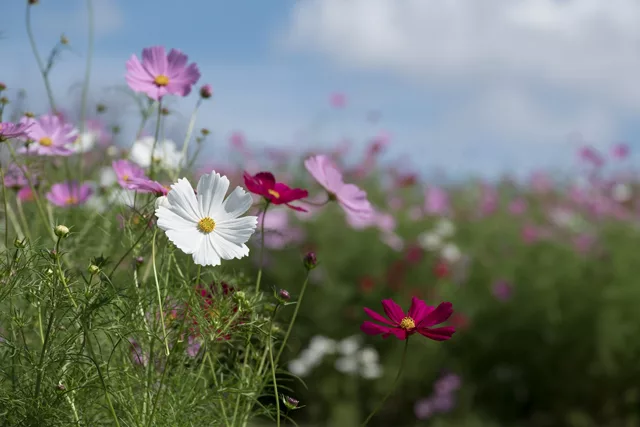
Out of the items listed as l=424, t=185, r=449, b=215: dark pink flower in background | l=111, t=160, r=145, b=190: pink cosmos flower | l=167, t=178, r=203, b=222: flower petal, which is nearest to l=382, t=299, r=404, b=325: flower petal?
l=167, t=178, r=203, b=222: flower petal

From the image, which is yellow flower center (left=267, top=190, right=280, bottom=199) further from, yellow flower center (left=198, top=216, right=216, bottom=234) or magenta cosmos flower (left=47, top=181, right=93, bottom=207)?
magenta cosmos flower (left=47, top=181, right=93, bottom=207)

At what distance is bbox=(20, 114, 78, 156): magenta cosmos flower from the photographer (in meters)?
1.34

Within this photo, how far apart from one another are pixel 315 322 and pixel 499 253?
4.04ft

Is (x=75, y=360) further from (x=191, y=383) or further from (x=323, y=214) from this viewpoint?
(x=323, y=214)

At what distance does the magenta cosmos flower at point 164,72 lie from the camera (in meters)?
1.27

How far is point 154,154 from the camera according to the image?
1.47 m

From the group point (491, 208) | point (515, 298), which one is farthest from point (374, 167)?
point (515, 298)

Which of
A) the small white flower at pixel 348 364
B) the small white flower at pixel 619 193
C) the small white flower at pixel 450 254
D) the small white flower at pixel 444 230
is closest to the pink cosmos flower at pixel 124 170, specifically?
the small white flower at pixel 348 364

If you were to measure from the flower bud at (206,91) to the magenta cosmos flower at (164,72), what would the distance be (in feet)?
0.23

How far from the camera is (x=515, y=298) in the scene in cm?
402

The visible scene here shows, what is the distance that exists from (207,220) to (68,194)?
2.09 feet

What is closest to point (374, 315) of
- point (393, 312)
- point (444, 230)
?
point (393, 312)

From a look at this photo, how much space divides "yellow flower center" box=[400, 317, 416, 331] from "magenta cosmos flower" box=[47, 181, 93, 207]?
28.6 inches

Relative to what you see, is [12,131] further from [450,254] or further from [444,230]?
[444,230]
